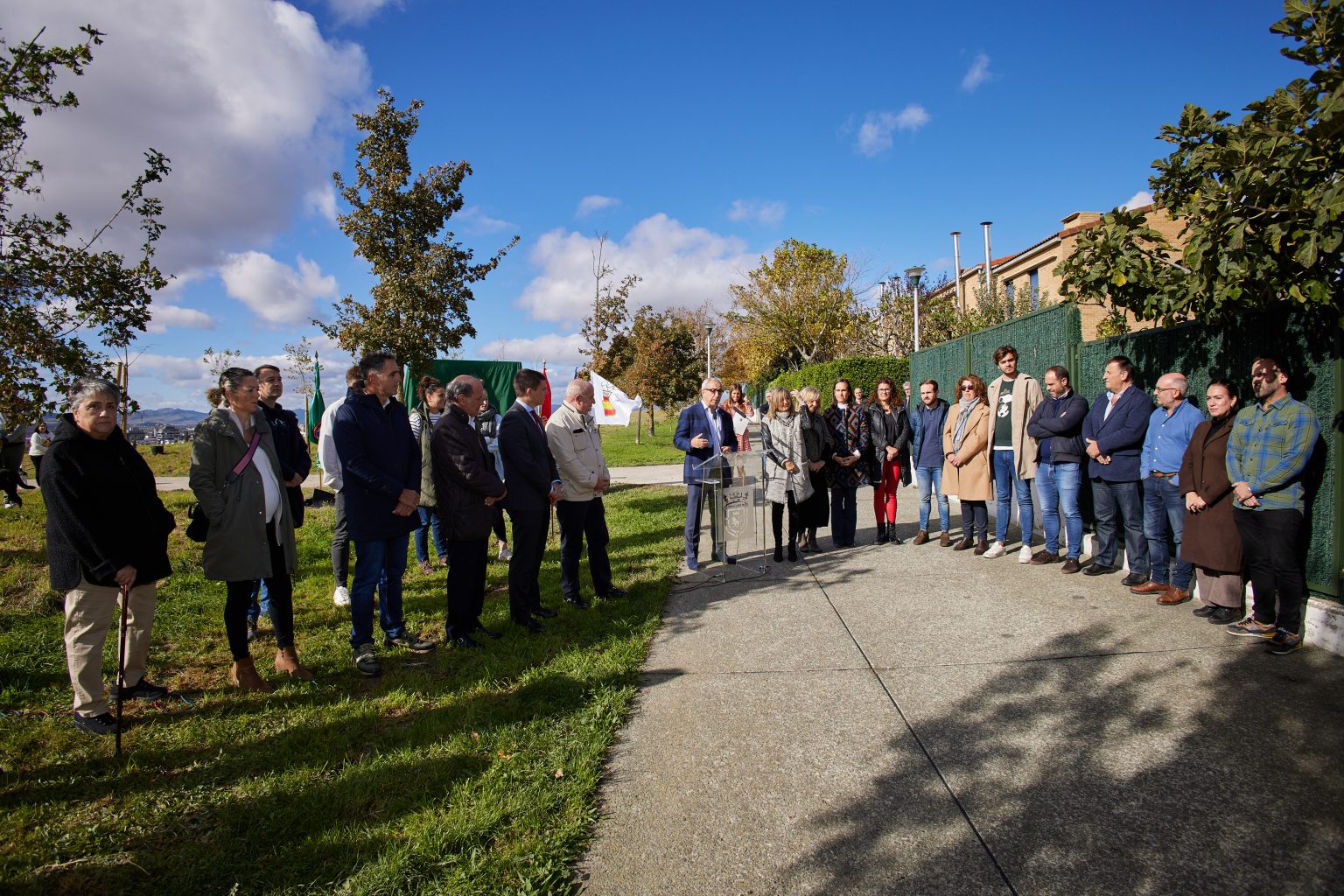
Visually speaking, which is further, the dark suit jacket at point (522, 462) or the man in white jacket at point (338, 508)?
the man in white jacket at point (338, 508)

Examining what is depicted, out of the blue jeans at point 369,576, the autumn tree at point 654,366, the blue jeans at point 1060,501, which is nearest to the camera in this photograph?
the blue jeans at point 369,576

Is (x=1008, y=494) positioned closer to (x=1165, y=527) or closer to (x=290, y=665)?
(x=1165, y=527)

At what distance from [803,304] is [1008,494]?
23604mm

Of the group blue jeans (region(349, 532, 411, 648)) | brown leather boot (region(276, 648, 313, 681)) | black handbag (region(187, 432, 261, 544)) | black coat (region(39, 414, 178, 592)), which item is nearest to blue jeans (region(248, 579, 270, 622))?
brown leather boot (region(276, 648, 313, 681))

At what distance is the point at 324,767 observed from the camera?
11.2 ft

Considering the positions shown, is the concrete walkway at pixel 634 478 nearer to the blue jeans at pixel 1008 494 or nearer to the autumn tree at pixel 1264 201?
the blue jeans at pixel 1008 494

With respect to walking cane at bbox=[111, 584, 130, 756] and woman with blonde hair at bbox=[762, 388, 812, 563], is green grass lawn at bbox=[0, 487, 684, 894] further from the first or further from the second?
woman with blonde hair at bbox=[762, 388, 812, 563]

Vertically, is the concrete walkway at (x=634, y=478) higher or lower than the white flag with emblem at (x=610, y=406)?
lower

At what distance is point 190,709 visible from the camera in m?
4.15

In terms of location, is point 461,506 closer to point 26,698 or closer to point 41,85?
point 26,698

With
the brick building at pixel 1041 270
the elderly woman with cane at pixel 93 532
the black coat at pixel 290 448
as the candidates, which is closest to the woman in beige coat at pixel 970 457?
the black coat at pixel 290 448

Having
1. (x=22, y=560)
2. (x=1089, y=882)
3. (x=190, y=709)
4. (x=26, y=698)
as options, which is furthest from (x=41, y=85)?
(x=1089, y=882)

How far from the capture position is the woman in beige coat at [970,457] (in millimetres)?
7430

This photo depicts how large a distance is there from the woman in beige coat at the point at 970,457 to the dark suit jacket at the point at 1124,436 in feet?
4.49
